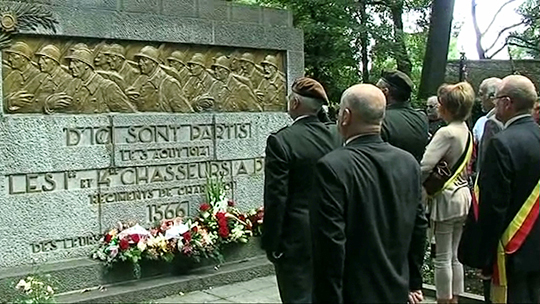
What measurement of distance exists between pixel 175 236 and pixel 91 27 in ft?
7.37

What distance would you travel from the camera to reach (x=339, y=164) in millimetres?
3127

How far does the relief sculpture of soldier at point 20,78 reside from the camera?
652cm

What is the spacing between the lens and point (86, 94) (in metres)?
7.04

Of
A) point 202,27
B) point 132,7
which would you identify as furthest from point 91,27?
point 202,27

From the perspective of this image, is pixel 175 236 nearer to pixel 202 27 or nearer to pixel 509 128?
pixel 202 27

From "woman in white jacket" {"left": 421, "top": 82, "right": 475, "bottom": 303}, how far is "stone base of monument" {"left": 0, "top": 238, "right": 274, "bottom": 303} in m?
2.41

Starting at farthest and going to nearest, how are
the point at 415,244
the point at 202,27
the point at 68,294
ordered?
the point at 202,27
the point at 68,294
the point at 415,244

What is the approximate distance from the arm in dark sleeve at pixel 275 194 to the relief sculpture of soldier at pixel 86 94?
315cm

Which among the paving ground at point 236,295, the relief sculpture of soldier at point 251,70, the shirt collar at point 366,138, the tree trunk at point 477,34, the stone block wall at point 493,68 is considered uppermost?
the tree trunk at point 477,34

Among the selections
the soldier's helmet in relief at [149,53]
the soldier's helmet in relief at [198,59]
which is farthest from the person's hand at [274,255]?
the soldier's helmet in relief at [198,59]

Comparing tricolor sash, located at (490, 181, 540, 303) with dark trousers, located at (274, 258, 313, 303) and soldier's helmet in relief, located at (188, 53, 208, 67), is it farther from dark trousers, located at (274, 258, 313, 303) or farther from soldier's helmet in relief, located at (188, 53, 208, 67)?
soldier's helmet in relief, located at (188, 53, 208, 67)

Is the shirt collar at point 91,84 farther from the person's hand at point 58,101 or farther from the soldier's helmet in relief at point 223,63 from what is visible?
the soldier's helmet in relief at point 223,63

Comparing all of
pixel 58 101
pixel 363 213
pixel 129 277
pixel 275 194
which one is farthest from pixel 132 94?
pixel 363 213

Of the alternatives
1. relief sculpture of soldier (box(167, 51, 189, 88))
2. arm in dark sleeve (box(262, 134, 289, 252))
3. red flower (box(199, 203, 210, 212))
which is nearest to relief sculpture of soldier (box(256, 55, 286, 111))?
relief sculpture of soldier (box(167, 51, 189, 88))
